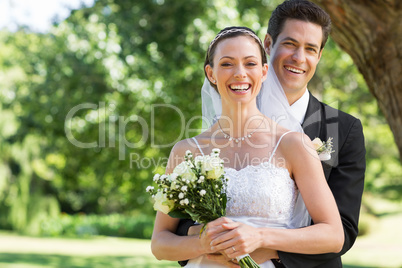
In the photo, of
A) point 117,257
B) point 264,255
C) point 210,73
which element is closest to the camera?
point 264,255

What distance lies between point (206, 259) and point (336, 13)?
3196mm

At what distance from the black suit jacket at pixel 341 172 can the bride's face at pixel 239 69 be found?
1.89 ft

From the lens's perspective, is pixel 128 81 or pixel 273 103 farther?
pixel 128 81

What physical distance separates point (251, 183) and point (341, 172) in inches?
22.5

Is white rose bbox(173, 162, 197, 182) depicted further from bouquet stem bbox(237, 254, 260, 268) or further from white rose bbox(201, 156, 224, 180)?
bouquet stem bbox(237, 254, 260, 268)

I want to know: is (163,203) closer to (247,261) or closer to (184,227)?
(184,227)

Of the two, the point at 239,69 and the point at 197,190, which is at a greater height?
the point at 239,69

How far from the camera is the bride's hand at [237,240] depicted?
2.52m

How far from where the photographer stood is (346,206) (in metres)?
2.92

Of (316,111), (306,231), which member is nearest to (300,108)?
(316,111)

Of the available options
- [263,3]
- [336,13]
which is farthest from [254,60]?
[263,3]

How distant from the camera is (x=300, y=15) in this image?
339 cm

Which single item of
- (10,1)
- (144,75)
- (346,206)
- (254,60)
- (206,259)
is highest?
(10,1)

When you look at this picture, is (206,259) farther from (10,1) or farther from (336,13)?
(10,1)
